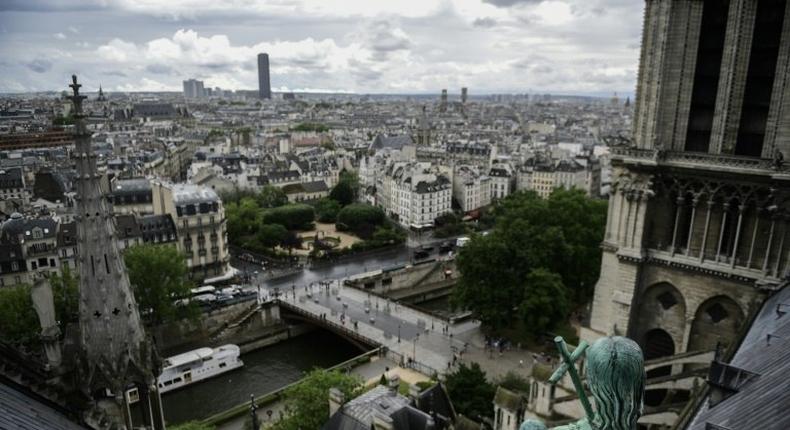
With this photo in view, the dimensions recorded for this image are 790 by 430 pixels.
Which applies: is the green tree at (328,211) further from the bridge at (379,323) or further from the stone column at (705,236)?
the stone column at (705,236)

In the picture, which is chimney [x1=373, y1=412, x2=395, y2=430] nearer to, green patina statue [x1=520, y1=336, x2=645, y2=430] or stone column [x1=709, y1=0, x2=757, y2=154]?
green patina statue [x1=520, y1=336, x2=645, y2=430]

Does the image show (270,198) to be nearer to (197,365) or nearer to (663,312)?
(197,365)

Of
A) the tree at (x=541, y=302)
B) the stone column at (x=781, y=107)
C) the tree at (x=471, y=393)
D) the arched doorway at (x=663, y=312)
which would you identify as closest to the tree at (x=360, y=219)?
the tree at (x=541, y=302)

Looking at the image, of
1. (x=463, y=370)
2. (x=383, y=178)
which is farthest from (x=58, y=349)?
(x=383, y=178)

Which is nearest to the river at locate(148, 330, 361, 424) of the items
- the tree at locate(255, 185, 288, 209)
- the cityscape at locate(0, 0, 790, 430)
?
the cityscape at locate(0, 0, 790, 430)

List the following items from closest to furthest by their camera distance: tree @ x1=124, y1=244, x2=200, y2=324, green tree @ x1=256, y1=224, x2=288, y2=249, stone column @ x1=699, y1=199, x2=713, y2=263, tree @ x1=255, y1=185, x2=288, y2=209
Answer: stone column @ x1=699, y1=199, x2=713, y2=263, tree @ x1=124, y1=244, x2=200, y2=324, green tree @ x1=256, y1=224, x2=288, y2=249, tree @ x1=255, y1=185, x2=288, y2=209

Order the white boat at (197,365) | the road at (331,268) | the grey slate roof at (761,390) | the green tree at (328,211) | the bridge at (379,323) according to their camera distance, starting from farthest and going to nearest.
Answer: the green tree at (328,211)
the road at (331,268)
the bridge at (379,323)
the white boat at (197,365)
the grey slate roof at (761,390)

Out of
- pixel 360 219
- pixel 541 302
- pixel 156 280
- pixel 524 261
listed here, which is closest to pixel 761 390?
pixel 541 302
